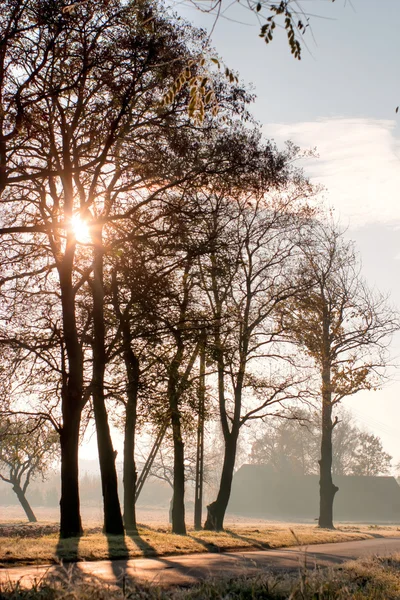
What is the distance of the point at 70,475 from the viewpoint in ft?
61.7

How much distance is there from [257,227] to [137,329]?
11325mm

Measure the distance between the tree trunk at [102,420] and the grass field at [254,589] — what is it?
10437 mm

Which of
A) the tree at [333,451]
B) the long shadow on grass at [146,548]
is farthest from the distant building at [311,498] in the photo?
the long shadow on grass at [146,548]

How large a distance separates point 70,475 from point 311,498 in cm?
9095

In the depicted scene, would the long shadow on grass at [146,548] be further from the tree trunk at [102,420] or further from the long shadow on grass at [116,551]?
the tree trunk at [102,420]

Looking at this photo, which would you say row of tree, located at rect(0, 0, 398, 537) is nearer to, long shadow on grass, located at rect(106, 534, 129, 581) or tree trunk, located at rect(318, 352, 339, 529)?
long shadow on grass, located at rect(106, 534, 129, 581)

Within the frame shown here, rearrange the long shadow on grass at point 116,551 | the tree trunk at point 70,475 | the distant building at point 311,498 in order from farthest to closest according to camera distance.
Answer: the distant building at point 311,498 < the tree trunk at point 70,475 < the long shadow on grass at point 116,551

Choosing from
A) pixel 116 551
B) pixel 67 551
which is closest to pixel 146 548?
pixel 116 551

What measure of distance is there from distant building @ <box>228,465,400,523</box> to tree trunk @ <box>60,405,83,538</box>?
82.1 meters

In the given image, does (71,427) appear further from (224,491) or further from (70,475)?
(224,491)

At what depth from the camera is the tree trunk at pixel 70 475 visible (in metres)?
18.7

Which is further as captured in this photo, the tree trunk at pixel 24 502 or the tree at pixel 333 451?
the tree at pixel 333 451

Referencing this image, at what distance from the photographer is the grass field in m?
4.96

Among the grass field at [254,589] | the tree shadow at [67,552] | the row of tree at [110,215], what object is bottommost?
the tree shadow at [67,552]
